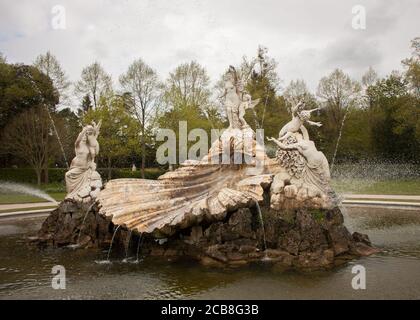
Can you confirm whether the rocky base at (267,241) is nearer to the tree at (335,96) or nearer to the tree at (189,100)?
the tree at (189,100)

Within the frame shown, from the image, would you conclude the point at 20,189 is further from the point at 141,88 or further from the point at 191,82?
the point at 191,82

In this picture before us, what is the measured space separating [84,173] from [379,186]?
26235 millimetres

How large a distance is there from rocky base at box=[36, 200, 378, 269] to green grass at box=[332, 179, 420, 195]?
1685 cm

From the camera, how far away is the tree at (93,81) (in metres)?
41.1

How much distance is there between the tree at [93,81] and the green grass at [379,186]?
925 inches

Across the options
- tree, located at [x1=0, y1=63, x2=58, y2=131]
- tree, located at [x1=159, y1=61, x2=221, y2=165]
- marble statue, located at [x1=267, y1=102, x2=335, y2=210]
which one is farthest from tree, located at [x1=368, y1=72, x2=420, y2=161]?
tree, located at [x1=0, y1=63, x2=58, y2=131]

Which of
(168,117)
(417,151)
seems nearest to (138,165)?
(168,117)

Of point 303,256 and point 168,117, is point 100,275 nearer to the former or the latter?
point 303,256

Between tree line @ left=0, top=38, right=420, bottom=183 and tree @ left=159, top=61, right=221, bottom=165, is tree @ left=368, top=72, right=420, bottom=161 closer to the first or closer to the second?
tree line @ left=0, top=38, right=420, bottom=183

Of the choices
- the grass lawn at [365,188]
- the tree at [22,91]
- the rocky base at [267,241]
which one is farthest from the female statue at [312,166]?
the tree at [22,91]

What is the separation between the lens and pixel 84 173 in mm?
16250

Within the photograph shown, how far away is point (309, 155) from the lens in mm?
13273

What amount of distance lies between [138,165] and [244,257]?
41695mm

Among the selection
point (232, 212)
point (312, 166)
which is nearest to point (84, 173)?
point (232, 212)
